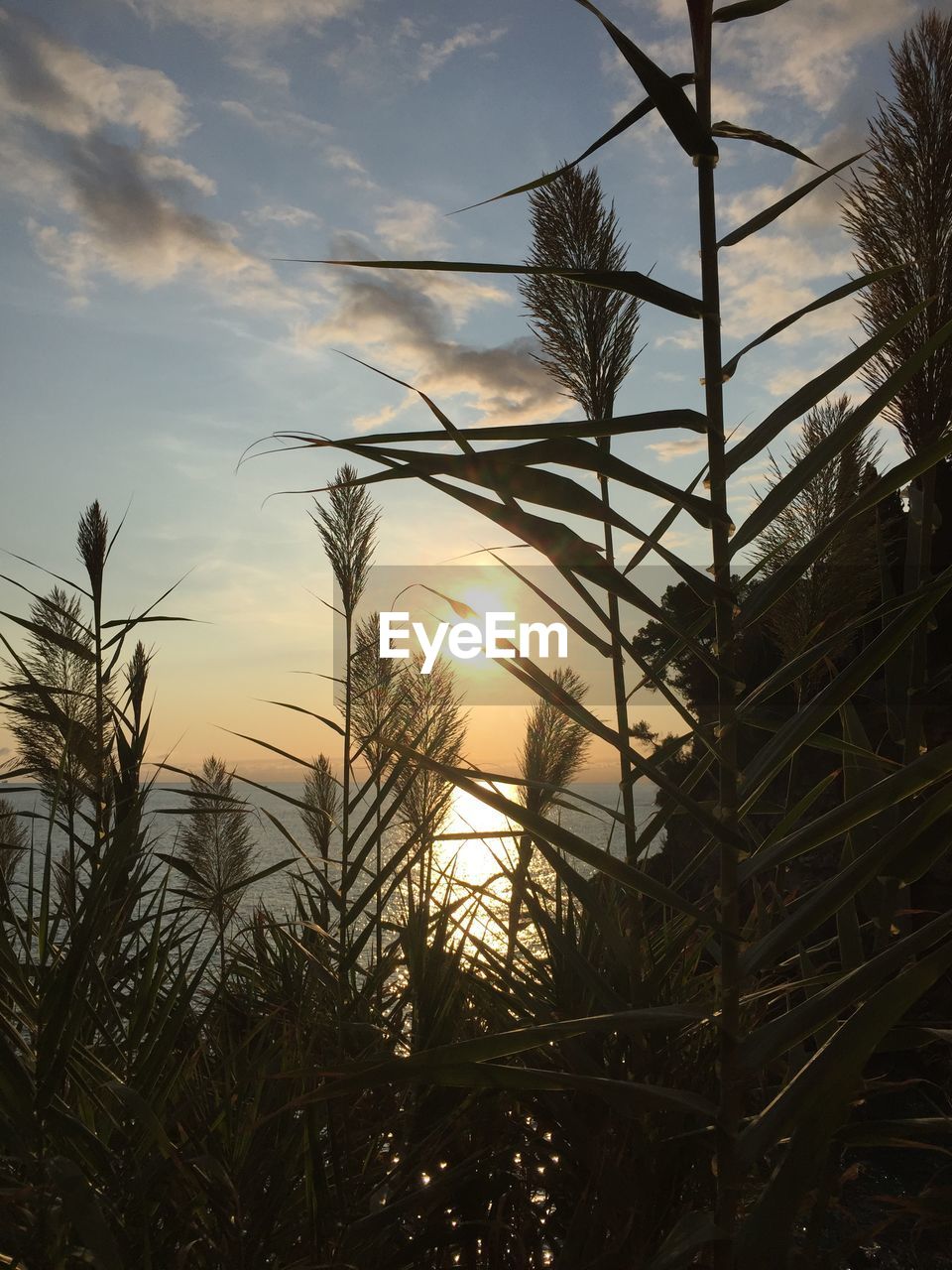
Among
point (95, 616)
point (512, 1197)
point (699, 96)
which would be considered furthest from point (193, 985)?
point (699, 96)

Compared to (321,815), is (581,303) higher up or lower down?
higher up

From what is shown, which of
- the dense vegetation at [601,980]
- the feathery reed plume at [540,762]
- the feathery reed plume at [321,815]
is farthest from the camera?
the feathery reed plume at [321,815]

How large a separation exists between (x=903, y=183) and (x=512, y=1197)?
1.69m

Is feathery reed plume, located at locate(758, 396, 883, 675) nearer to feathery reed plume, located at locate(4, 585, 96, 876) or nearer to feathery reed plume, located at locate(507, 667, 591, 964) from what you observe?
feathery reed plume, located at locate(507, 667, 591, 964)

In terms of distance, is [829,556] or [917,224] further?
[829,556]

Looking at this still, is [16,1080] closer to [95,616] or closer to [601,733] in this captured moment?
[601,733]

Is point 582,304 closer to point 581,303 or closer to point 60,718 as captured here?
point 581,303

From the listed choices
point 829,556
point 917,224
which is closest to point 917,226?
point 917,224

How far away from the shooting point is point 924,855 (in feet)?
2.21

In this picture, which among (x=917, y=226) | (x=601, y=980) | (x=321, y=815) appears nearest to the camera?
(x=601, y=980)

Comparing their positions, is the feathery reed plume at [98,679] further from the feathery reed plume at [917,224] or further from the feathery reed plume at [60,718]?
the feathery reed plume at [917,224]

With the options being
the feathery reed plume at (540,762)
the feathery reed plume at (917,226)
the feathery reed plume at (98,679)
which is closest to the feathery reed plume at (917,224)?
the feathery reed plume at (917,226)

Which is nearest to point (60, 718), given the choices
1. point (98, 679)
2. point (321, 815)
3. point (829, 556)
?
point (98, 679)

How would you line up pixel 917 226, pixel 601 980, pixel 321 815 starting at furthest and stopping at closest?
1. pixel 321 815
2. pixel 917 226
3. pixel 601 980
